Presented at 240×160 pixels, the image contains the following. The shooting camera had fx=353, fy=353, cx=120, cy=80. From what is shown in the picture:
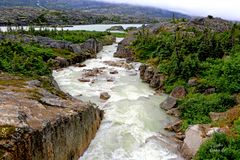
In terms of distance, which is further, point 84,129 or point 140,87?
point 140,87

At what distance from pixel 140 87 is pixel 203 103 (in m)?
14.4

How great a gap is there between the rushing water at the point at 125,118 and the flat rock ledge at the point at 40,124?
1.71m

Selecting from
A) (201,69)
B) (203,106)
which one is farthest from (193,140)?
(201,69)

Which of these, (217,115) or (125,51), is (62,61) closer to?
(125,51)

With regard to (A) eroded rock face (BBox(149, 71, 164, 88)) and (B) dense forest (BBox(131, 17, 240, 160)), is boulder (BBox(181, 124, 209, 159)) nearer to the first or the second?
(B) dense forest (BBox(131, 17, 240, 160))

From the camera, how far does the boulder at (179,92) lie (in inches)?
1838

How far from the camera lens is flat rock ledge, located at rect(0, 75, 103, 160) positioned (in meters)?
19.7

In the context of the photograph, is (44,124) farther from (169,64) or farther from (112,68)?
(112,68)

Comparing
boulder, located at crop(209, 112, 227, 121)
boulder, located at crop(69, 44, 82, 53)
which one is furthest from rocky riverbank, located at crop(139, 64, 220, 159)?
boulder, located at crop(69, 44, 82, 53)

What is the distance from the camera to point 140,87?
53.6 metres

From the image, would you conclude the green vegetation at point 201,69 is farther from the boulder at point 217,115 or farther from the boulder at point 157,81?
the boulder at point 157,81

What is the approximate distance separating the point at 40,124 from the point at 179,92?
27.8 meters

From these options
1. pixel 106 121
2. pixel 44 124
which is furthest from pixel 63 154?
pixel 106 121

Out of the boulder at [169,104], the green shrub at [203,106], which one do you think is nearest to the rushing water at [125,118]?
the boulder at [169,104]
